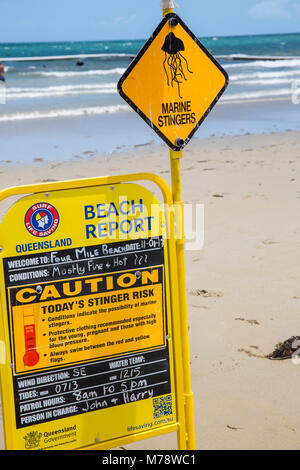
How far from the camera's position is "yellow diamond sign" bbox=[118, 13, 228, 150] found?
8.01 ft

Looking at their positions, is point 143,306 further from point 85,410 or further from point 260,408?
point 260,408

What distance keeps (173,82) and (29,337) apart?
122 centimetres

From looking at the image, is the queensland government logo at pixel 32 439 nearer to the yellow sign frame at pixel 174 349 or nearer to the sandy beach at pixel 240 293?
the yellow sign frame at pixel 174 349

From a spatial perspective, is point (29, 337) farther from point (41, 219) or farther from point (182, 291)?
point (182, 291)

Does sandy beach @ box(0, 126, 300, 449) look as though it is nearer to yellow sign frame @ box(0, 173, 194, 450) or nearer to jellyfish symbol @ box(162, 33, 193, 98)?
yellow sign frame @ box(0, 173, 194, 450)

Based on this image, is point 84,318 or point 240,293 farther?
point 240,293

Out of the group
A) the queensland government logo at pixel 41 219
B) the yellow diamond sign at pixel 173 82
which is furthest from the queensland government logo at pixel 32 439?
the yellow diamond sign at pixel 173 82

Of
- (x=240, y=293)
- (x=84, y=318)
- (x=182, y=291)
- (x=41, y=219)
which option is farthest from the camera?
(x=240, y=293)

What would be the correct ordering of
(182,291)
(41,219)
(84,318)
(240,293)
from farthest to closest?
1. (240,293)
2. (182,291)
3. (84,318)
4. (41,219)

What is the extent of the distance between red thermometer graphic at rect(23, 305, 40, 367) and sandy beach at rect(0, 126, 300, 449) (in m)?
0.92

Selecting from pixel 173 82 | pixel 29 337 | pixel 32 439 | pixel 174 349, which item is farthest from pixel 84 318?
pixel 173 82

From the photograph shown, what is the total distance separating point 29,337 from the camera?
2.48 meters

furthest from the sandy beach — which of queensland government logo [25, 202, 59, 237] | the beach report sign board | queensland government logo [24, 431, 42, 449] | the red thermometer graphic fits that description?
queensland government logo [25, 202, 59, 237]

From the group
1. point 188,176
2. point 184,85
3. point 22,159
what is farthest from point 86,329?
point 22,159
